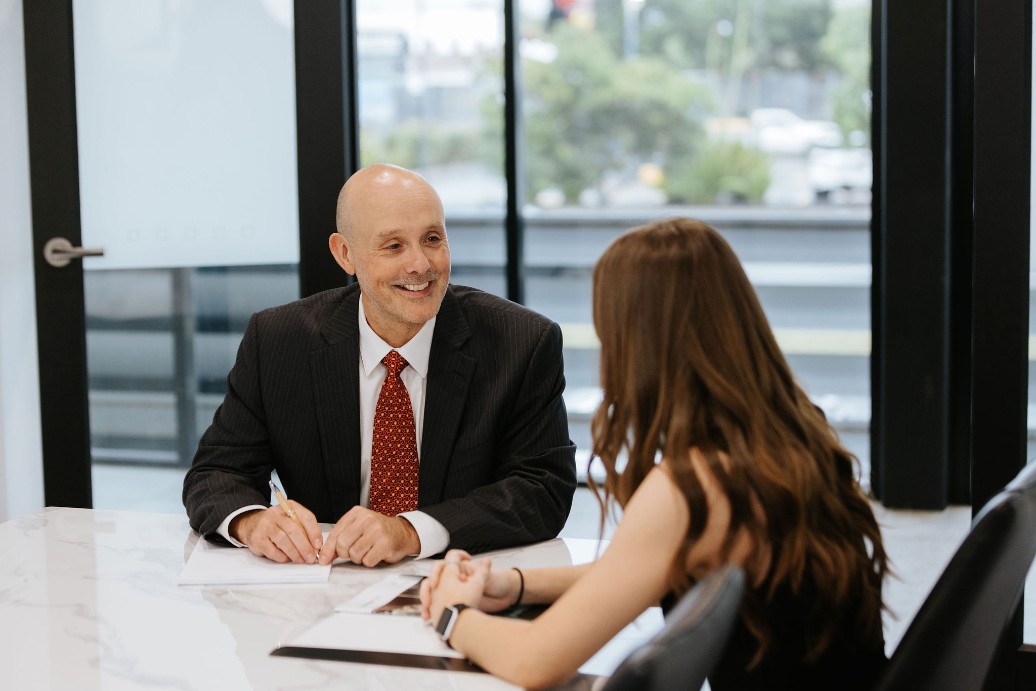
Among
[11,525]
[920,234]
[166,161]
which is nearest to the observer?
[11,525]

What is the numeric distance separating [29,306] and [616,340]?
99.9 inches

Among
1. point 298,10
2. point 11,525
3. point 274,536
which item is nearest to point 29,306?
point 298,10

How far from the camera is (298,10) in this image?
2971mm

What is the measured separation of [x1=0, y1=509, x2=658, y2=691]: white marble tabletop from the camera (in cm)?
128

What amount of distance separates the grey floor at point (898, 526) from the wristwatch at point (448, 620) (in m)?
1.95

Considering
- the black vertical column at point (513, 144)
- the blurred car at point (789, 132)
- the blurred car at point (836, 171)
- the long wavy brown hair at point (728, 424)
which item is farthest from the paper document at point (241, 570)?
the blurred car at point (789, 132)

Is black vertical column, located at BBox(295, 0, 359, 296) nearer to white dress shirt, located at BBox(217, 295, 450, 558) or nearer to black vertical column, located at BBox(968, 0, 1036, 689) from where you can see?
white dress shirt, located at BBox(217, 295, 450, 558)

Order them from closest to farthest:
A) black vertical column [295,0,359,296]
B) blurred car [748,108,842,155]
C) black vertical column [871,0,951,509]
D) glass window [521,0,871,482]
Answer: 1. black vertical column [295,0,359,296]
2. black vertical column [871,0,951,509]
3. glass window [521,0,871,482]
4. blurred car [748,108,842,155]

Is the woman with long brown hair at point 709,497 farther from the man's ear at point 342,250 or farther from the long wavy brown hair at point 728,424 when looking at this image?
the man's ear at point 342,250

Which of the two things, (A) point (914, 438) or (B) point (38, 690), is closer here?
(B) point (38, 690)

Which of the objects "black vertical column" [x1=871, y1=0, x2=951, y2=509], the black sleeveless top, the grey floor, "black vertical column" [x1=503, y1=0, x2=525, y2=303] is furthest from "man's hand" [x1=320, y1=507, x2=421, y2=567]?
"black vertical column" [x1=871, y1=0, x2=951, y2=509]

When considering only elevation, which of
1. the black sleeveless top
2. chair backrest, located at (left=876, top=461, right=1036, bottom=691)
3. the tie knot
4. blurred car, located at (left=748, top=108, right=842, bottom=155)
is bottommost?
the black sleeveless top

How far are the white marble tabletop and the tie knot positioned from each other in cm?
47

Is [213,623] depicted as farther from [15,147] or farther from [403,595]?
Result: [15,147]
